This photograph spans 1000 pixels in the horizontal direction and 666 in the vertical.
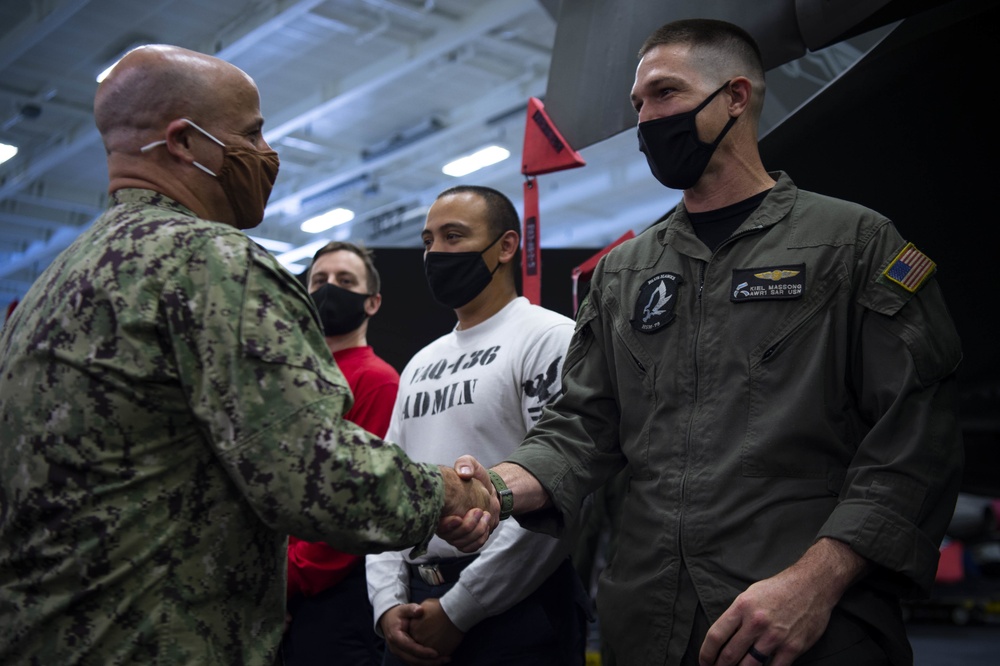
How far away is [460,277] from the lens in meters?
2.44

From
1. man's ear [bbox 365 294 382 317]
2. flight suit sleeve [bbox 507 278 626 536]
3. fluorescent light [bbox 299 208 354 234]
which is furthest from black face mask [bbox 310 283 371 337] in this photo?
fluorescent light [bbox 299 208 354 234]

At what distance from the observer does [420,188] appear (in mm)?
12234

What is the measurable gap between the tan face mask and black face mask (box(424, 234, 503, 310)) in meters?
0.89

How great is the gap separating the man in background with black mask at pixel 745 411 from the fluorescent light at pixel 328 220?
11303 mm

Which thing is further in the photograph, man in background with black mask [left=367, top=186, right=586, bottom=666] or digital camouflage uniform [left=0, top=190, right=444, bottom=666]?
man in background with black mask [left=367, top=186, right=586, bottom=666]

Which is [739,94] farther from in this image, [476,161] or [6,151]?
[6,151]

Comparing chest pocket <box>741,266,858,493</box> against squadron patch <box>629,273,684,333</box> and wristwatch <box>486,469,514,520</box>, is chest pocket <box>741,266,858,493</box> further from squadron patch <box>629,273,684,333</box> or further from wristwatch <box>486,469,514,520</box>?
wristwatch <box>486,469,514,520</box>

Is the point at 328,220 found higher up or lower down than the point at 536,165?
lower down

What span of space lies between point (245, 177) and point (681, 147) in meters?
0.79

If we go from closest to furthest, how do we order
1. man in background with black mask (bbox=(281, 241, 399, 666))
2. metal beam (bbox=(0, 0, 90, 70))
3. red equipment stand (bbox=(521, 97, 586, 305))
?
man in background with black mask (bbox=(281, 241, 399, 666)) < red equipment stand (bbox=(521, 97, 586, 305)) < metal beam (bbox=(0, 0, 90, 70))

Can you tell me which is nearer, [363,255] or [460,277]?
[460,277]

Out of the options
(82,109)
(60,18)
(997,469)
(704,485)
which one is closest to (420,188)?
(82,109)

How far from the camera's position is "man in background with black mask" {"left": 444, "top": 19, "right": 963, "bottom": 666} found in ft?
4.41

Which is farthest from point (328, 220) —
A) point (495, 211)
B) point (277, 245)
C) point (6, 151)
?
point (495, 211)
